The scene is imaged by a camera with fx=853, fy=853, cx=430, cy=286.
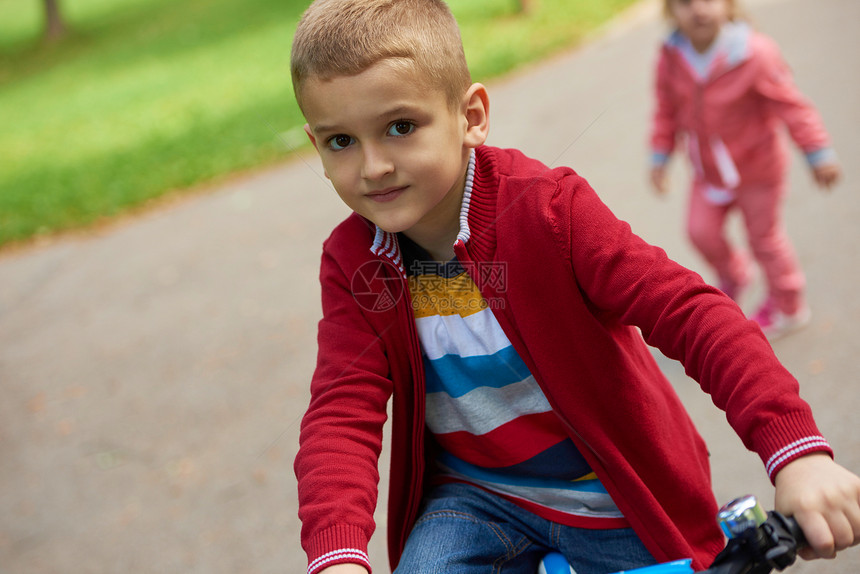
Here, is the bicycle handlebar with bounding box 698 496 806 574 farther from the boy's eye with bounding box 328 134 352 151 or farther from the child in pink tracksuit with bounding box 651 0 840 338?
the child in pink tracksuit with bounding box 651 0 840 338

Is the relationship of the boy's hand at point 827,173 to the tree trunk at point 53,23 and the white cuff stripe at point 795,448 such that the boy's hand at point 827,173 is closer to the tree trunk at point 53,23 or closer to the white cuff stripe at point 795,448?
the white cuff stripe at point 795,448

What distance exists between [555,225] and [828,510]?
0.62 metres

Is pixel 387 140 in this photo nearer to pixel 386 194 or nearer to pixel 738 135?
pixel 386 194

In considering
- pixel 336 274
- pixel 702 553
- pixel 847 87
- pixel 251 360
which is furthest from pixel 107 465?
pixel 847 87

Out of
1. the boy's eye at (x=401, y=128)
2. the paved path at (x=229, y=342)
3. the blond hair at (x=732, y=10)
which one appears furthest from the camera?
the blond hair at (x=732, y=10)

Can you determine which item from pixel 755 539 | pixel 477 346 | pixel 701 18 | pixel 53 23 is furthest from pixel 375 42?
pixel 53 23

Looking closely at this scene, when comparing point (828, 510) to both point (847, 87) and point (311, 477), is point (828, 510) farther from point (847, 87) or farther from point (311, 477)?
point (847, 87)

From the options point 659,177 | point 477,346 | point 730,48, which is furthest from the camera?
point 659,177

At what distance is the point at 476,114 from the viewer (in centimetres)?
164

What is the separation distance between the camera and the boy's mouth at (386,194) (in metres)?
1.51

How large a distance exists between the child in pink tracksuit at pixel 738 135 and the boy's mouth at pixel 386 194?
7.67 ft

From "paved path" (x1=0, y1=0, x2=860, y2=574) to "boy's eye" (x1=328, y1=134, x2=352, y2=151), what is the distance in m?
0.54

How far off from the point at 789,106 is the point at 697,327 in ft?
7.96

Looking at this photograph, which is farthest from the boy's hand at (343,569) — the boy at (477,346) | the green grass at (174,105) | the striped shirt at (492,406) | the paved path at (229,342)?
the green grass at (174,105)
